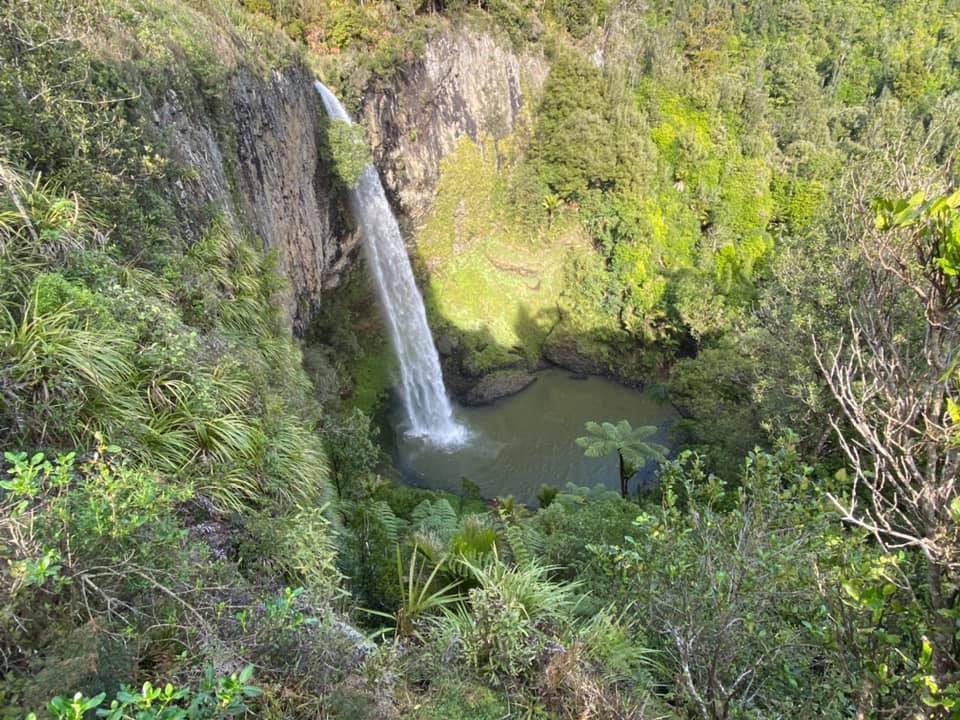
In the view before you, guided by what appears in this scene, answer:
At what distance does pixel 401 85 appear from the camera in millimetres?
17547

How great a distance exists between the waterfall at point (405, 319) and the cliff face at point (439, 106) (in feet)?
4.76

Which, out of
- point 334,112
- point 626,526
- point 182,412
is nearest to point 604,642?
point 182,412

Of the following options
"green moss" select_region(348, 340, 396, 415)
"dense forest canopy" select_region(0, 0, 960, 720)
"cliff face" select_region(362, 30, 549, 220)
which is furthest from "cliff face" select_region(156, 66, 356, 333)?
"cliff face" select_region(362, 30, 549, 220)

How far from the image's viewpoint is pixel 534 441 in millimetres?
17109

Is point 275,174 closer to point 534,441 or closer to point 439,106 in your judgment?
point 439,106

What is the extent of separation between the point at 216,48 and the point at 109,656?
10.4 meters

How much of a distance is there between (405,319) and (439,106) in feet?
25.6

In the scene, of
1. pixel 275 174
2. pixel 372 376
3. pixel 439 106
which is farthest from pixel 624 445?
pixel 439 106

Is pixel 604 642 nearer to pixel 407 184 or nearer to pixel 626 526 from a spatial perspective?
pixel 626 526

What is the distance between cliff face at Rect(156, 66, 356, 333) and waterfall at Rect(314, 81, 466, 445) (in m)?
1.18

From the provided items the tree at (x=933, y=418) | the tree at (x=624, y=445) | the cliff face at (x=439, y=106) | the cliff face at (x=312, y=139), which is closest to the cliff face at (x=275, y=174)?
the cliff face at (x=312, y=139)

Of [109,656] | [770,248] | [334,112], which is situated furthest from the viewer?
[770,248]

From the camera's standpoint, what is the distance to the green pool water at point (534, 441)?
1541cm

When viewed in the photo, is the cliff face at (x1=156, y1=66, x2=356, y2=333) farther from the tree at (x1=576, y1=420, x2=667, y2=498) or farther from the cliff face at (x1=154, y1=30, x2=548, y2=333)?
the tree at (x1=576, y1=420, x2=667, y2=498)
